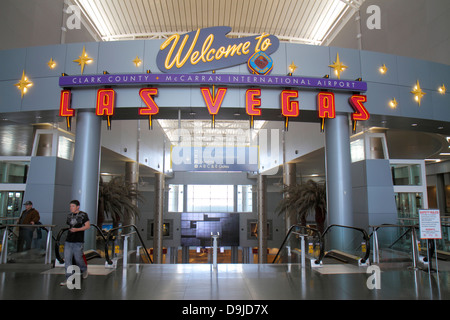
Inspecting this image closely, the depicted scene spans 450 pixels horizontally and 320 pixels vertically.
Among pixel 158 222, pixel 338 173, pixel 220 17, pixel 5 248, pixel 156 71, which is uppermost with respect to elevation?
pixel 220 17

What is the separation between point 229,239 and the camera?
1348 inches

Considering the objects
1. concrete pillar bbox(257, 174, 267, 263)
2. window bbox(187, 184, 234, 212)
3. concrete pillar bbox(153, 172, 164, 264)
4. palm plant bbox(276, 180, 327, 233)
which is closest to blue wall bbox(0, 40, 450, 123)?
palm plant bbox(276, 180, 327, 233)

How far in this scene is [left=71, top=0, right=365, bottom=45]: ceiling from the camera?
18.0m

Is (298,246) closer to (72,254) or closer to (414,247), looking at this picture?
(414,247)

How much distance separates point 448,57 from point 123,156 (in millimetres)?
15965

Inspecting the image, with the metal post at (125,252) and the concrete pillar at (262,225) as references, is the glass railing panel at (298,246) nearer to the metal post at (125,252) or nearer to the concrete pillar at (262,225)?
the metal post at (125,252)

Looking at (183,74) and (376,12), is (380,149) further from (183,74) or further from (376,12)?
(183,74)

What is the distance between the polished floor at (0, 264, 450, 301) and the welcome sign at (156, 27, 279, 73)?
5969 mm

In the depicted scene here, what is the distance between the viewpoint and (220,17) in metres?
19.5

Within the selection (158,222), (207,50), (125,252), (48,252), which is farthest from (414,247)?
(158,222)

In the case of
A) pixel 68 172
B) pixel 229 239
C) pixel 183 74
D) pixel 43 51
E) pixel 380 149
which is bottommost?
pixel 229 239

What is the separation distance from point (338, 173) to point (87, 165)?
787 centimetres

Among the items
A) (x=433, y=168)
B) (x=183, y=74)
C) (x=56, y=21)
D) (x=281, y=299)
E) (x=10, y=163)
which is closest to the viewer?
(x=281, y=299)

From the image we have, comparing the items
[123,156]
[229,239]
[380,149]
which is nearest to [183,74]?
[380,149]
